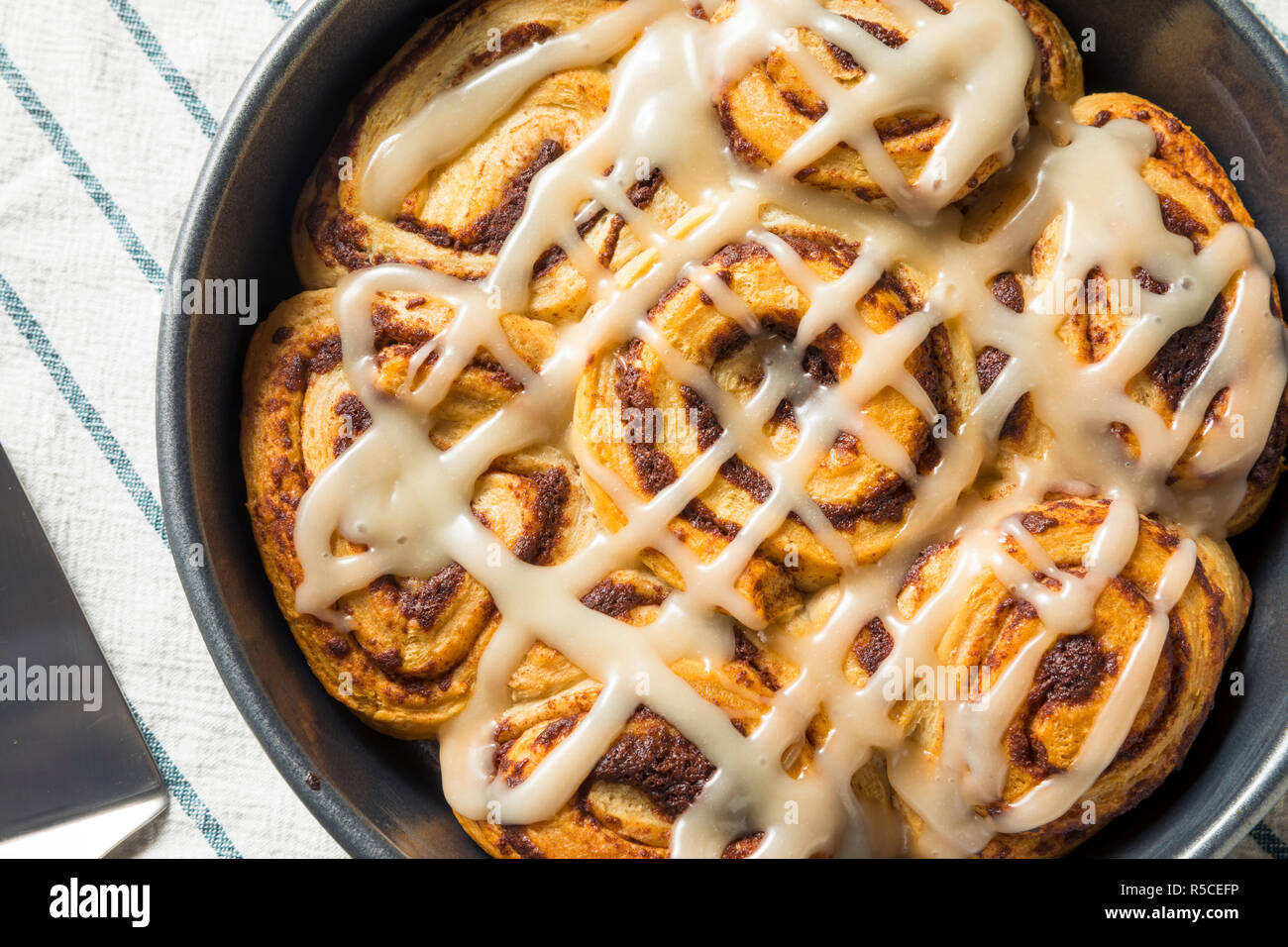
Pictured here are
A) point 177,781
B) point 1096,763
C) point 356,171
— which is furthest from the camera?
point 177,781

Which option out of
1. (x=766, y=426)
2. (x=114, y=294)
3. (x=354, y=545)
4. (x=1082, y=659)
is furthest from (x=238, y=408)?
(x=1082, y=659)

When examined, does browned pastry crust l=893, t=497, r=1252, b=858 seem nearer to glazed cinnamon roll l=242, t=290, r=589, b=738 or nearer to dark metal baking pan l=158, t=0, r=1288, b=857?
dark metal baking pan l=158, t=0, r=1288, b=857

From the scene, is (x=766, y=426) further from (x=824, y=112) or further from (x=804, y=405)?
(x=824, y=112)

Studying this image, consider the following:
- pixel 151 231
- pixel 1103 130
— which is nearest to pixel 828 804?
pixel 1103 130

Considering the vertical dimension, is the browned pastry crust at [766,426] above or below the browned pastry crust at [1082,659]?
above

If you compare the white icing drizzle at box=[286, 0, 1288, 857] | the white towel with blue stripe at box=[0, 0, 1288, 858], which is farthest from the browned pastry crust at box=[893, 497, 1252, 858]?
the white towel with blue stripe at box=[0, 0, 1288, 858]

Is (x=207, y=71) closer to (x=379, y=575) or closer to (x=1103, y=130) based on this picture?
(x=379, y=575)

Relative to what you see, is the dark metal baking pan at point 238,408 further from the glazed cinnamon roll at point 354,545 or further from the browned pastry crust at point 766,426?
the browned pastry crust at point 766,426

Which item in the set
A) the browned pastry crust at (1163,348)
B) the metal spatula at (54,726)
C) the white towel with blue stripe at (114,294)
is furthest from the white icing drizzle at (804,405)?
the metal spatula at (54,726)
